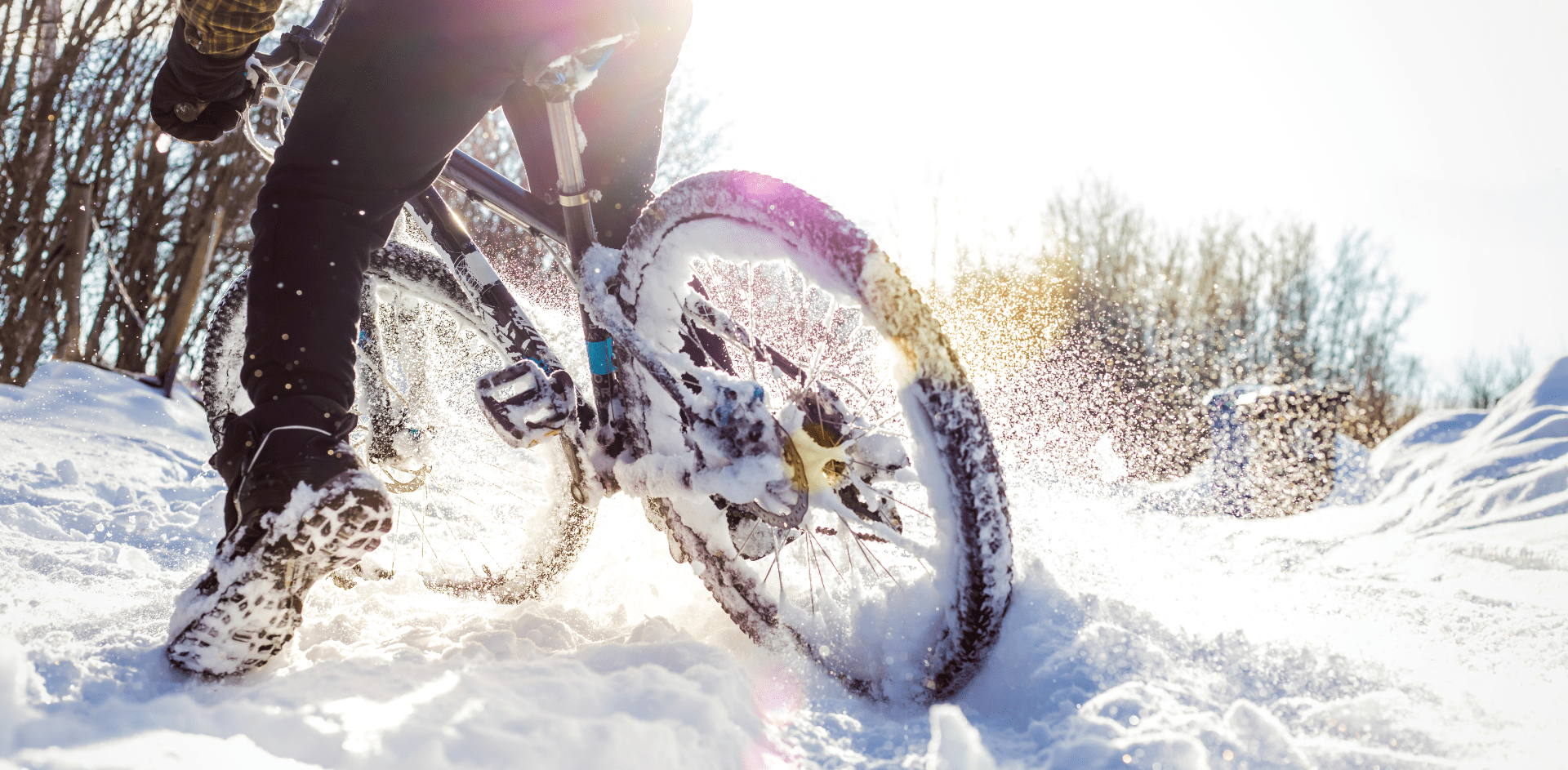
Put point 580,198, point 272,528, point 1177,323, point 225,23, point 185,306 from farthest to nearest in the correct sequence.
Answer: point 1177,323, point 185,306, point 580,198, point 225,23, point 272,528

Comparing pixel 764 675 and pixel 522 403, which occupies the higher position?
pixel 522 403

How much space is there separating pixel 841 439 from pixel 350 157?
83 centimetres

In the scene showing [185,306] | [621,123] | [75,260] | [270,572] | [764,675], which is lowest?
[764,675]

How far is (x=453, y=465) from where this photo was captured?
2.11 metres

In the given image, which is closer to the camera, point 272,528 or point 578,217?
point 272,528

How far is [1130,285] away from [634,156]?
1270cm

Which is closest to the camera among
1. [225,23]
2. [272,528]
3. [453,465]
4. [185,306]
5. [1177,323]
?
[272,528]

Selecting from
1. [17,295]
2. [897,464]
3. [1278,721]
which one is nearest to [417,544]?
[897,464]

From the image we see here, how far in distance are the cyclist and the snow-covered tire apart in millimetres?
362

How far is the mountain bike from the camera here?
1.05 metres

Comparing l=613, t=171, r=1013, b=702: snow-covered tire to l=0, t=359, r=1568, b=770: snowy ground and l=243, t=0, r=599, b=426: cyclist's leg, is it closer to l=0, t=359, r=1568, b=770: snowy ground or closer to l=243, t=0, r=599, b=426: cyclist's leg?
l=0, t=359, r=1568, b=770: snowy ground

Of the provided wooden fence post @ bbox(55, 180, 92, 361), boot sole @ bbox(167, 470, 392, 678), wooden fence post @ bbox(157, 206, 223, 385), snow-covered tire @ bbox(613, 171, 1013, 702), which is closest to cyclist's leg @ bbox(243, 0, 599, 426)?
boot sole @ bbox(167, 470, 392, 678)

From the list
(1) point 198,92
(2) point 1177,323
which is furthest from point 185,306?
(2) point 1177,323

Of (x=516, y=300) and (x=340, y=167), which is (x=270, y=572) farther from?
(x=516, y=300)
